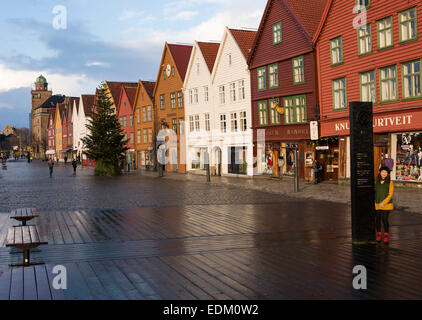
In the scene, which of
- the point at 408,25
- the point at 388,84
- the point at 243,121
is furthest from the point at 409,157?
the point at 243,121


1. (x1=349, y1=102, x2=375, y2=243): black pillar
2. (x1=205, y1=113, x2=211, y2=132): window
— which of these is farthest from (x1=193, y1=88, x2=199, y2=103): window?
(x1=349, y1=102, x2=375, y2=243): black pillar

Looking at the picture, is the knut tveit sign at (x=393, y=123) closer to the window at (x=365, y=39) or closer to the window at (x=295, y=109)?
the window at (x=365, y=39)

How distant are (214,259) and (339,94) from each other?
21.4 meters

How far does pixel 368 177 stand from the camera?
1026 cm

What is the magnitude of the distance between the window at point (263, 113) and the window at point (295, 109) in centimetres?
260

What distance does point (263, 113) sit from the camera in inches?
1425

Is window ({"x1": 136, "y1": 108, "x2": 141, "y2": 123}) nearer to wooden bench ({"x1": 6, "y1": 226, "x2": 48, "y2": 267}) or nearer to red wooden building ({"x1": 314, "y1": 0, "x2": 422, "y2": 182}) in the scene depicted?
red wooden building ({"x1": 314, "y1": 0, "x2": 422, "y2": 182})

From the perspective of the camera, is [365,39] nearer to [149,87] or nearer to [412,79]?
[412,79]

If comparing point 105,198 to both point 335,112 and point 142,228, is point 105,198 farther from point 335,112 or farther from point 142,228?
point 335,112

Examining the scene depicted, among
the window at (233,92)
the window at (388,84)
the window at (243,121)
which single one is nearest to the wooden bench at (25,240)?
the window at (388,84)

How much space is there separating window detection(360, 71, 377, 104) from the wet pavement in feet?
36.0

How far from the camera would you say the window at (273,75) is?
3441 cm
